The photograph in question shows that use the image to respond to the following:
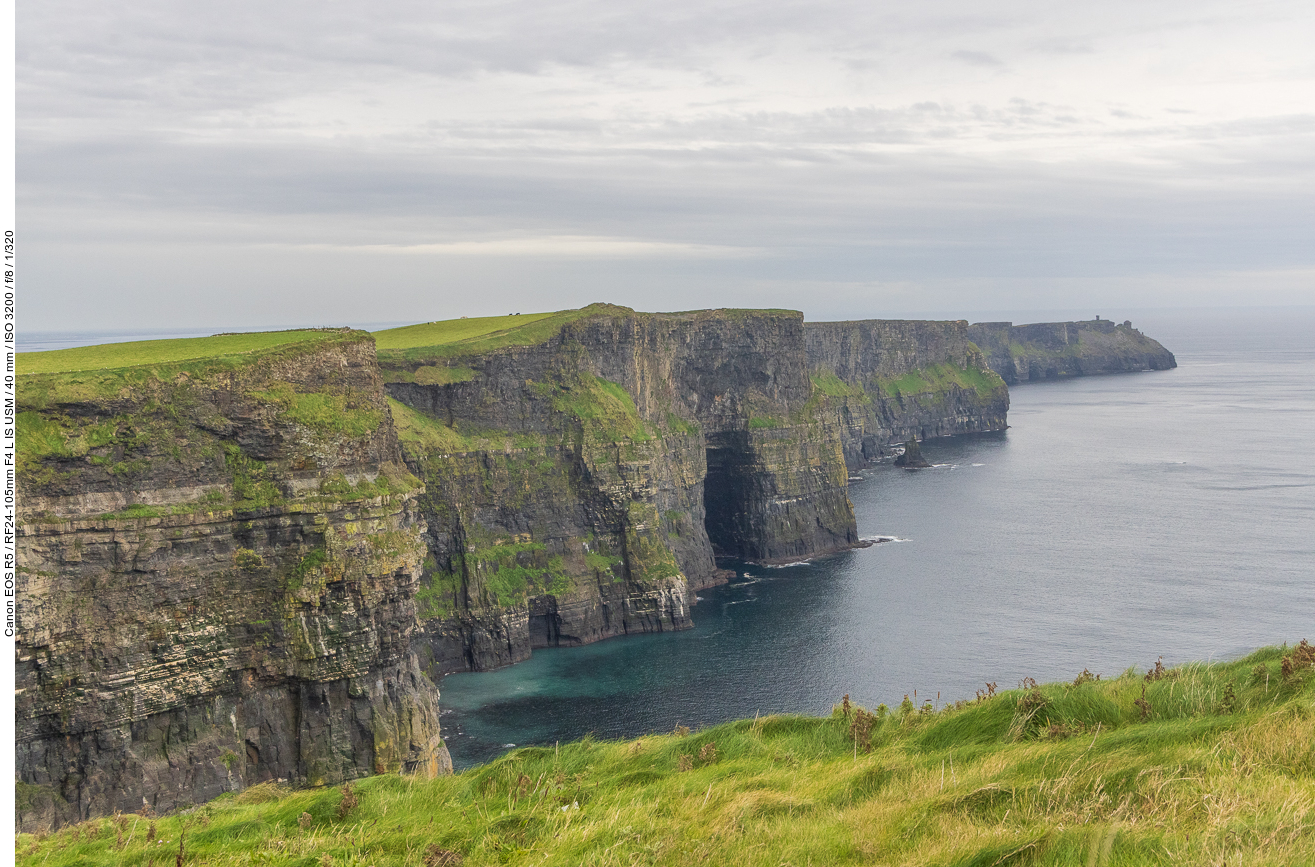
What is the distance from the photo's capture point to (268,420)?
56281 millimetres

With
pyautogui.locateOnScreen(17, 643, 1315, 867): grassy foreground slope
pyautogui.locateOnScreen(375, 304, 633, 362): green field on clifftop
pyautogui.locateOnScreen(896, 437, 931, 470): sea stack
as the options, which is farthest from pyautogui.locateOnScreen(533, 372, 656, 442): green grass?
pyautogui.locateOnScreen(896, 437, 931, 470): sea stack

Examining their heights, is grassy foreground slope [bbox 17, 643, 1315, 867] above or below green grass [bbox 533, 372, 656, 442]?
below

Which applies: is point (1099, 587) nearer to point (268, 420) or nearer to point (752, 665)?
point (752, 665)

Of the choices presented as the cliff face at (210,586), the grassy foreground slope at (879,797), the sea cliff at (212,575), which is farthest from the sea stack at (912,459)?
the grassy foreground slope at (879,797)

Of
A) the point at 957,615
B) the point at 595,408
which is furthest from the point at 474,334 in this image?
the point at 957,615

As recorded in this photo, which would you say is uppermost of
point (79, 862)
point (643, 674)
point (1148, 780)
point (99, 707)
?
point (1148, 780)

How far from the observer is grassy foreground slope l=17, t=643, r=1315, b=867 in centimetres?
1130

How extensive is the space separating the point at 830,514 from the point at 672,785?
11458cm

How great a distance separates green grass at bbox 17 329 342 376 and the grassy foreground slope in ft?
137

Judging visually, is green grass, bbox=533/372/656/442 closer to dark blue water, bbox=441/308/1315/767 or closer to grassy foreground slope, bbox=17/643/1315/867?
dark blue water, bbox=441/308/1315/767

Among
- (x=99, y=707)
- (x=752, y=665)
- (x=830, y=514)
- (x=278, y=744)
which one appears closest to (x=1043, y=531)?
(x=830, y=514)

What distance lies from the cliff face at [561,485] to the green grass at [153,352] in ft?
76.1

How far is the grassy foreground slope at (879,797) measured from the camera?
11297mm

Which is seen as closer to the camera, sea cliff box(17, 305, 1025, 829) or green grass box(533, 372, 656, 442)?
sea cliff box(17, 305, 1025, 829)
